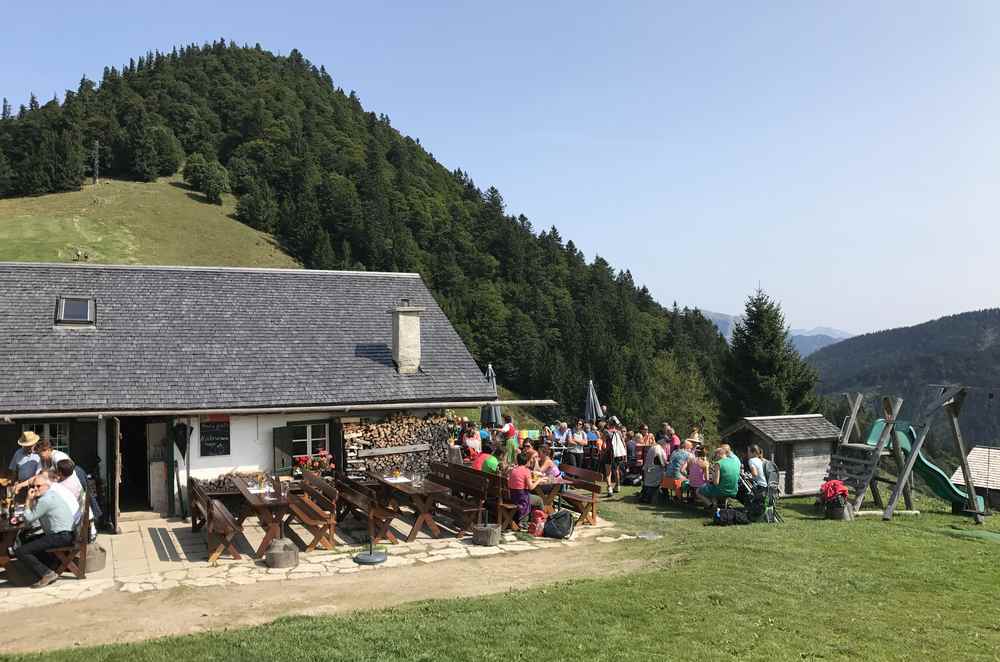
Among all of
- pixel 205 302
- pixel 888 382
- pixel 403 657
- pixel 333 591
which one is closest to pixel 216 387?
pixel 205 302

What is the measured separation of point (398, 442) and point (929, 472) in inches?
433

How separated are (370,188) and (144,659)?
3788 inches

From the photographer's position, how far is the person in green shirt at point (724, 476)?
538 inches

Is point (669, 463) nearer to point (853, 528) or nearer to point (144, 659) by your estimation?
point (853, 528)

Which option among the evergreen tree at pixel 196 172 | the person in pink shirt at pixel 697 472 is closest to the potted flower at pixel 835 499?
the person in pink shirt at pixel 697 472

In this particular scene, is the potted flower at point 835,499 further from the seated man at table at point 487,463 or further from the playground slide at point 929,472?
the seated man at table at point 487,463

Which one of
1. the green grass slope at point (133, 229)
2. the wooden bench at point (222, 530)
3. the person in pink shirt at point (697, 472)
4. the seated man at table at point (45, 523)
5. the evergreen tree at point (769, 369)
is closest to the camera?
the seated man at table at point (45, 523)

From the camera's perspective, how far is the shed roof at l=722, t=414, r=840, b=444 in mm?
16703

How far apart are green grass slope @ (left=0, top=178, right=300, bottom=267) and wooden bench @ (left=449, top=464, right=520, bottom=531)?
157 ft

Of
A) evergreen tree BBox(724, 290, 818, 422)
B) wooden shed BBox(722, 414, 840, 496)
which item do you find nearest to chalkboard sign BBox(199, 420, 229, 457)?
wooden shed BBox(722, 414, 840, 496)

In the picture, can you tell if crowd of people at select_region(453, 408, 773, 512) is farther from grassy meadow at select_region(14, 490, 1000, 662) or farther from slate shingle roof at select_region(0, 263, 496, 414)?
grassy meadow at select_region(14, 490, 1000, 662)

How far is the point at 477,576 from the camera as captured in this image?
995cm

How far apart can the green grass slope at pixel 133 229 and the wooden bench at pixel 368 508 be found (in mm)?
46148

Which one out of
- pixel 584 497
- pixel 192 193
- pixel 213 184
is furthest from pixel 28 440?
pixel 192 193
